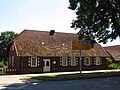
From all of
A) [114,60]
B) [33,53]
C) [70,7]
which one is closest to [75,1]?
[70,7]

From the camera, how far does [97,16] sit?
34.4 metres

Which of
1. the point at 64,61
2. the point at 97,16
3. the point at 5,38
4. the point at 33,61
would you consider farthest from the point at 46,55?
the point at 5,38

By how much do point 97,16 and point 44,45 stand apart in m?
17.0

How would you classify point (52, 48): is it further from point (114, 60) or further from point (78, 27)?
point (114, 60)

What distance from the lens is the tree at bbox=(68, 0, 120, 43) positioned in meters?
33.7

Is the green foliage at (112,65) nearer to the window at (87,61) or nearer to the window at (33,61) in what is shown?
the window at (87,61)

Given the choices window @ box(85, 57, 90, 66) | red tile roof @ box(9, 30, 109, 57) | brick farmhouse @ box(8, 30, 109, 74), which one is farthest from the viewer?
window @ box(85, 57, 90, 66)

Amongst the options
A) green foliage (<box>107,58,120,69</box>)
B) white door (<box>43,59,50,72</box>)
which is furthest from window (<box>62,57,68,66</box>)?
→ green foliage (<box>107,58,120,69</box>)

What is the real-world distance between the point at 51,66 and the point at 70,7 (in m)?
16.0

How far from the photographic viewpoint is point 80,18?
36531 mm

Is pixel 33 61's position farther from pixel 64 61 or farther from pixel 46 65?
pixel 64 61

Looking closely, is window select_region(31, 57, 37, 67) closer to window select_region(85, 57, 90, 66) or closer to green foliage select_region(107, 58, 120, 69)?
window select_region(85, 57, 90, 66)

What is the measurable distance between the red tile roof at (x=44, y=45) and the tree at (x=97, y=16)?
464 inches

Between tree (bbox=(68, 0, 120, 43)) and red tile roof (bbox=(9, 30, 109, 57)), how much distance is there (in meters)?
11.8
